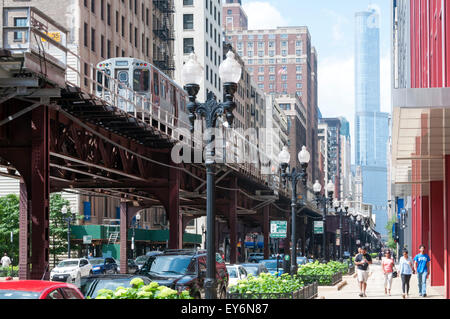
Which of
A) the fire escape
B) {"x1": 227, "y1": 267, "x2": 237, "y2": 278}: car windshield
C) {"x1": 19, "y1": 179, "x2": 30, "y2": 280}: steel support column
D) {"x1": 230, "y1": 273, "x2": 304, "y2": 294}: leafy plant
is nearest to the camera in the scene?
{"x1": 230, "y1": 273, "x2": 304, "y2": 294}: leafy plant

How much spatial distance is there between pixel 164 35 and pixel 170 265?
71.6 m

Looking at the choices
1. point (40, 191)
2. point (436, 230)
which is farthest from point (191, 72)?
point (436, 230)

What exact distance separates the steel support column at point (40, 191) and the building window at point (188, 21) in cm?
8270

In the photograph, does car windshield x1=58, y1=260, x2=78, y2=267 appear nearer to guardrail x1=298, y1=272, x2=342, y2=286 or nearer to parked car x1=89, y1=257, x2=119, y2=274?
parked car x1=89, y1=257, x2=119, y2=274

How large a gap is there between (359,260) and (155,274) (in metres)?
8.90

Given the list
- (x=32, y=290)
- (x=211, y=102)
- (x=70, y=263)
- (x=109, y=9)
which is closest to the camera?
(x=32, y=290)

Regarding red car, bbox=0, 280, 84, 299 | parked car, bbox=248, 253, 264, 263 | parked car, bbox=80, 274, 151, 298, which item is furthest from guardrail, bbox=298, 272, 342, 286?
parked car, bbox=248, 253, 264, 263

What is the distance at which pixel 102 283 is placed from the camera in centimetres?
1705

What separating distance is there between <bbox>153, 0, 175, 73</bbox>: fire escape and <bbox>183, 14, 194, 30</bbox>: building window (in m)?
9.21

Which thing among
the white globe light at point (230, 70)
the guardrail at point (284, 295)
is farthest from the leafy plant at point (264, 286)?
the white globe light at point (230, 70)

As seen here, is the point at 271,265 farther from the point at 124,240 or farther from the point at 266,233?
the point at 266,233

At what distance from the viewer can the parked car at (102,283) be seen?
16.8 m

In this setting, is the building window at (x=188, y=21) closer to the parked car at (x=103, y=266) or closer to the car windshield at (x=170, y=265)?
the parked car at (x=103, y=266)

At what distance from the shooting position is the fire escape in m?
89.9
